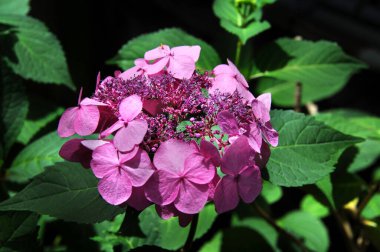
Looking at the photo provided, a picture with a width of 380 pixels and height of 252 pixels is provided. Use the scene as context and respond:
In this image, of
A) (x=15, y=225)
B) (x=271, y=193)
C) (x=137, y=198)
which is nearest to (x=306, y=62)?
A: (x=271, y=193)

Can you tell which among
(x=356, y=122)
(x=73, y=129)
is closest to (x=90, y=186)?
(x=73, y=129)

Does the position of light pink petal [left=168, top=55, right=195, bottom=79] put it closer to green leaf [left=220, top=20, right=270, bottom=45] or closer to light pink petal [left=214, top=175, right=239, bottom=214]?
light pink petal [left=214, top=175, right=239, bottom=214]

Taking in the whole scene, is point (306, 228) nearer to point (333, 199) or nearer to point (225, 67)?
point (333, 199)

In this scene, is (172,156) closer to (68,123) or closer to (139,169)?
(139,169)

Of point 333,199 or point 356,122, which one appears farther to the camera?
point 356,122

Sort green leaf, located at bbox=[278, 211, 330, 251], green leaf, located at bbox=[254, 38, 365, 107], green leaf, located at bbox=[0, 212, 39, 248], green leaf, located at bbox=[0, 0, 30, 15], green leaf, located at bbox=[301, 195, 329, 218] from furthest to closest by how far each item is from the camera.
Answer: green leaf, located at bbox=[301, 195, 329, 218] → green leaf, located at bbox=[278, 211, 330, 251] → green leaf, located at bbox=[0, 0, 30, 15] → green leaf, located at bbox=[254, 38, 365, 107] → green leaf, located at bbox=[0, 212, 39, 248]

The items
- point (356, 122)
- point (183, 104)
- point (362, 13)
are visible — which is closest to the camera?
point (183, 104)

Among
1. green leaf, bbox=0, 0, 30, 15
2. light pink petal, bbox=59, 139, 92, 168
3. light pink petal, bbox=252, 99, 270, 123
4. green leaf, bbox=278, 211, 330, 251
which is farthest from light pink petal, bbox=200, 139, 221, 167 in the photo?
green leaf, bbox=278, 211, 330, 251
